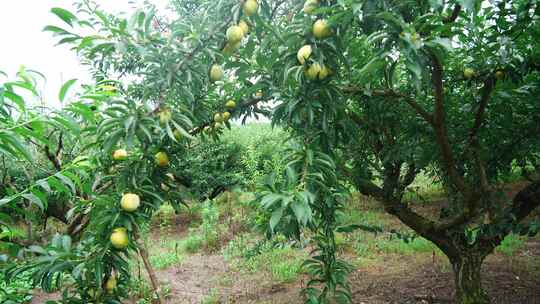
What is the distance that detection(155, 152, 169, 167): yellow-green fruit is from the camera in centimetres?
120

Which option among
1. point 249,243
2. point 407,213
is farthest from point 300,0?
point 249,243

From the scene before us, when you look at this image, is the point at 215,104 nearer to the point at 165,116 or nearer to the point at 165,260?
the point at 165,116

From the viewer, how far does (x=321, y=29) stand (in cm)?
100

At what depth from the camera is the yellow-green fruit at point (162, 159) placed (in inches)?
47.4

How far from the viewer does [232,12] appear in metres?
1.02

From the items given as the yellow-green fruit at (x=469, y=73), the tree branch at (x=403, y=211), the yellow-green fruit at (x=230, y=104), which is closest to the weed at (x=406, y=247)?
the tree branch at (x=403, y=211)

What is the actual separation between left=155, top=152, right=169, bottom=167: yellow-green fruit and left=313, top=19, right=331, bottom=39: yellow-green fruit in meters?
0.58

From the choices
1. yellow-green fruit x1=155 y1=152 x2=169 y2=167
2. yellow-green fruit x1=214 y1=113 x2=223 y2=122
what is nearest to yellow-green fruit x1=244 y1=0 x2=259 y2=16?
yellow-green fruit x1=155 y1=152 x2=169 y2=167

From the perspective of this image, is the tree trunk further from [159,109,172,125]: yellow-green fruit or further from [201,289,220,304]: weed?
[159,109,172,125]: yellow-green fruit

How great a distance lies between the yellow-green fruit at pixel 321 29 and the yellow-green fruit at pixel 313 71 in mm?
78

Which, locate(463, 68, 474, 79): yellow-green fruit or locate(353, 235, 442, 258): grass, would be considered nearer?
locate(463, 68, 474, 79): yellow-green fruit

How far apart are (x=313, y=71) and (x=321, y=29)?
106 mm

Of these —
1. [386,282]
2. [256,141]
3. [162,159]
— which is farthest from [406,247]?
[256,141]

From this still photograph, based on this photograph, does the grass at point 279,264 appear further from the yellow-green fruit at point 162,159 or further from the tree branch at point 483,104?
the yellow-green fruit at point 162,159
